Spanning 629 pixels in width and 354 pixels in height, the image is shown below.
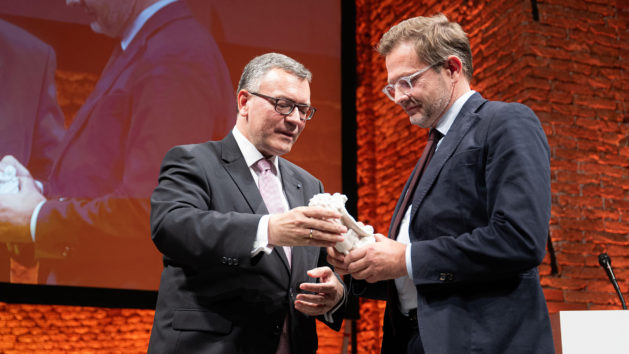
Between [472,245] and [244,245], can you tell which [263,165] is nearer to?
[244,245]

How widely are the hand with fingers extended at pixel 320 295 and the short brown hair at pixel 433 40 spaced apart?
788 mm

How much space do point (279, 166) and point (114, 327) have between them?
119 inches

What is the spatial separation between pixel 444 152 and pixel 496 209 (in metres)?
0.28

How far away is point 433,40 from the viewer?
1.91m

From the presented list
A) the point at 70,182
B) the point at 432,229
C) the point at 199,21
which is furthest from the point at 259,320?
the point at 199,21

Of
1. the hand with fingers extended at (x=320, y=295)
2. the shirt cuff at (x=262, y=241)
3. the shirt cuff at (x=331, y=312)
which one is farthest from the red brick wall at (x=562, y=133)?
the shirt cuff at (x=262, y=241)

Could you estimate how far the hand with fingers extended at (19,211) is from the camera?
13.1 ft

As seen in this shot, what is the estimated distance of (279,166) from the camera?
7.59 ft

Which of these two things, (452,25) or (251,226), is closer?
(251,226)

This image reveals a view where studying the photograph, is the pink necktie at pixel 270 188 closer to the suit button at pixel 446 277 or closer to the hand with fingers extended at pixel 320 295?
the hand with fingers extended at pixel 320 295

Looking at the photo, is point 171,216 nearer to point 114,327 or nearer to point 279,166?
point 279,166

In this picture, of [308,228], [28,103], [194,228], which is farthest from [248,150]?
[28,103]

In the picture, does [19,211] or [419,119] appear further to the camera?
[19,211]

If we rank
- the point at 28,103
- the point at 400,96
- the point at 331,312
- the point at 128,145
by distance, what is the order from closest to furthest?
the point at 400,96, the point at 331,312, the point at 28,103, the point at 128,145
